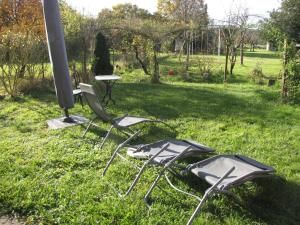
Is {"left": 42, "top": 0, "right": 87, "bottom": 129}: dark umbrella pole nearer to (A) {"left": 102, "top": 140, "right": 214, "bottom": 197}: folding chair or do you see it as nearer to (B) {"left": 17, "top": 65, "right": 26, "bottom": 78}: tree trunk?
(A) {"left": 102, "top": 140, "right": 214, "bottom": 197}: folding chair

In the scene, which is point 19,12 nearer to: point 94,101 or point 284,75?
point 94,101

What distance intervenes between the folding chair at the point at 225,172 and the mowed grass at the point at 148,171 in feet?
1.00

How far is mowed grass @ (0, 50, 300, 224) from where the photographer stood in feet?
11.1

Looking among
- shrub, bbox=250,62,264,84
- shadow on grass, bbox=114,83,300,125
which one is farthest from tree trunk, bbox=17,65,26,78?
shrub, bbox=250,62,264,84

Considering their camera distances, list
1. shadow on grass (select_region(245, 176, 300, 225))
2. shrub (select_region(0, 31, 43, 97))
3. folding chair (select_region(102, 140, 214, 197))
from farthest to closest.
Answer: shrub (select_region(0, 31, 43, 97)) < folding chair (select_region(102, 140, 214, 197)) < shadow on grass (select_region(245, 176, 300, 225))

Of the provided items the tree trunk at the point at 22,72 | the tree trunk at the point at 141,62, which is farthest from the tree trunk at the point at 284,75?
the tree trunk at the point at 22,72

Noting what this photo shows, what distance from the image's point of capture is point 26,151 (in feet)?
16.9

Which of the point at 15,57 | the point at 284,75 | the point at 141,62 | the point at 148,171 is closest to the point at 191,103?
the point at 284,75

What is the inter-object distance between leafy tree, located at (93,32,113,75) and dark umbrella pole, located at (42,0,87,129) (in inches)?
234

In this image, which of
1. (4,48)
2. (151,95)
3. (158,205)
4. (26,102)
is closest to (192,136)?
(158,205)

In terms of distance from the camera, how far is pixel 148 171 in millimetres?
4363

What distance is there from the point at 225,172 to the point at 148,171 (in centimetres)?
120

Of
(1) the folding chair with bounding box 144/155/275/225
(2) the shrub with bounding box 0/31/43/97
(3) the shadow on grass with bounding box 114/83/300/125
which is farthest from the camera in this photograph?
(2) the shrub with bounding box 0/31/43/97

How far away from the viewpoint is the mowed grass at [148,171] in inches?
133
